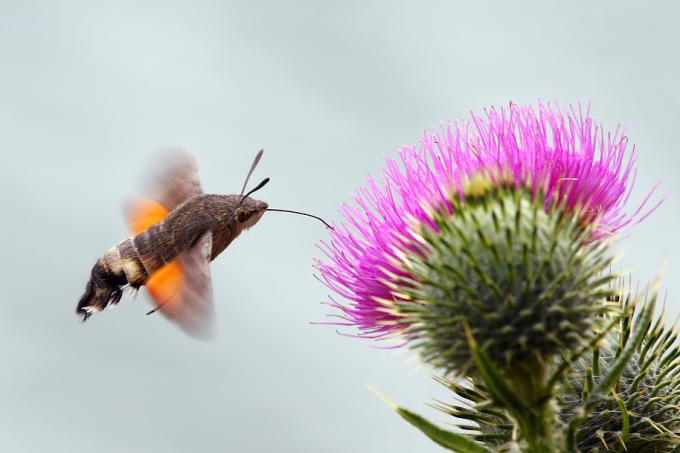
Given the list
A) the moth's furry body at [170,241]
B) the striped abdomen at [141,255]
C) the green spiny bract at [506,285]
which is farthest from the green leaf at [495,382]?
→ the striped abdomen at [141,255]

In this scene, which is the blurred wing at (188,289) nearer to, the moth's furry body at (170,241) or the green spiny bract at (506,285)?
the moth's furry body at (170,241)

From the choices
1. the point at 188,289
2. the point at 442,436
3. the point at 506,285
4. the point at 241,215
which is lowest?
the point at 442,436

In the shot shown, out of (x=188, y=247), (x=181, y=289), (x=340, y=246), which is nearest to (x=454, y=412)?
(x=340, y=246)

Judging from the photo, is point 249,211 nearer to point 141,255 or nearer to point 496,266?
point 141,255

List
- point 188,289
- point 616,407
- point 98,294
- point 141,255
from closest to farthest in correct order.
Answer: point 616,407 → point 188,289 → point 141,255 → point 98,294

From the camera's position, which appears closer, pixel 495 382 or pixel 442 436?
pixel 495 382

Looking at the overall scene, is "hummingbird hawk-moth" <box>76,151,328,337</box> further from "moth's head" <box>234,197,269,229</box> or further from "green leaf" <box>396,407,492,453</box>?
"green leaf" <box>396,407,492,453</box>

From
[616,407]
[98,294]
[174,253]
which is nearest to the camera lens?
[616,407]

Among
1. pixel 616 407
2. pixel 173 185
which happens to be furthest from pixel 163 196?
pixel 616 407
